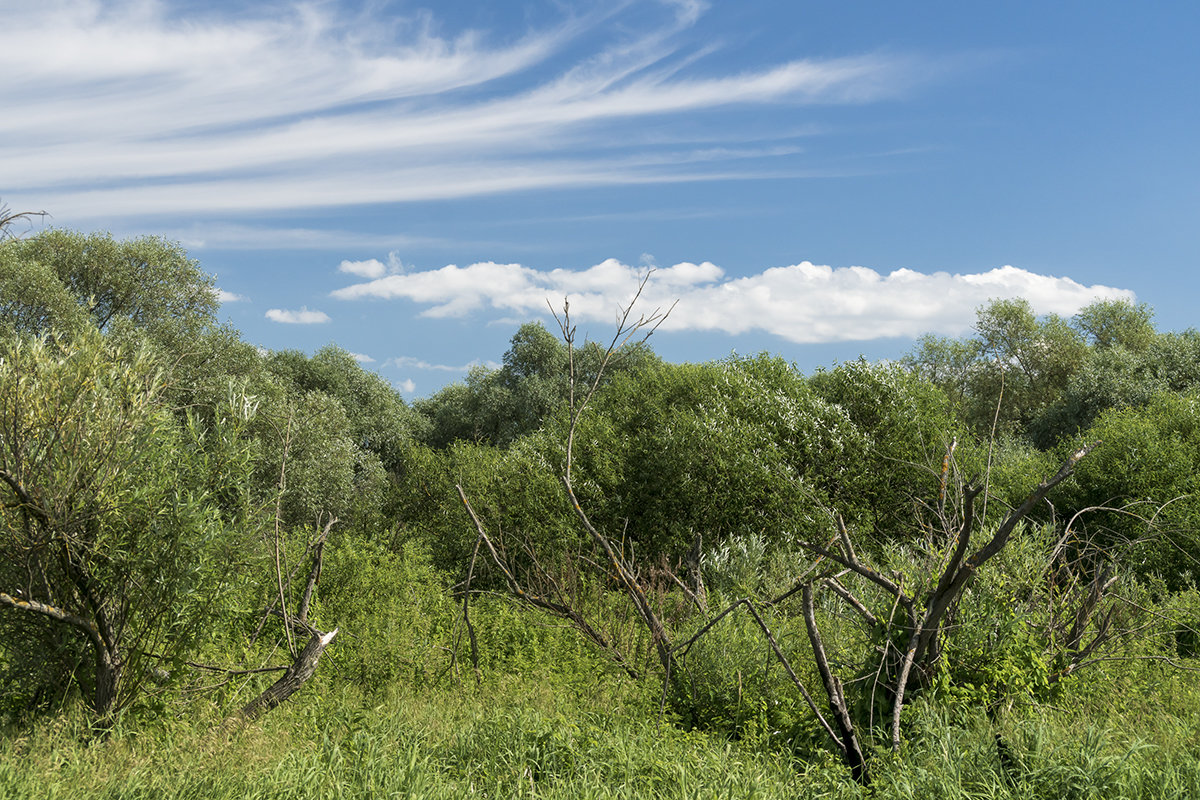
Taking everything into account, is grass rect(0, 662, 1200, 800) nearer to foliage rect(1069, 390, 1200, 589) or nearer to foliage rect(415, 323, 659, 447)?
foliage rect(1069, 390, 1200, 589)

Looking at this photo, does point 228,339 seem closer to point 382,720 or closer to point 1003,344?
point 382,720

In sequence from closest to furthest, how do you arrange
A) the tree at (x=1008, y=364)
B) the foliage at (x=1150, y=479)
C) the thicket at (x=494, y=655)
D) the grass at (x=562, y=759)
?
the grass at (x=562, y=759) < the thicket at (x=494, y=655) < the foliage at (x=1150, y=479) < the tree at (x=1008, y=364)

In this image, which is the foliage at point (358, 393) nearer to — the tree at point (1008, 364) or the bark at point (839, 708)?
the tree at point (1008, 364)

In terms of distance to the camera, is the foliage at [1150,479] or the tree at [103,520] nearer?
the tree at [103,520]

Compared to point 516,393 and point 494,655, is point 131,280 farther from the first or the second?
point 494,655

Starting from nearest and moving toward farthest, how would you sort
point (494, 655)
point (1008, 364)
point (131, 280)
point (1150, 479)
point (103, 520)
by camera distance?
point (103, 520)
point (494, 655)
point (1150, 479)
point (131, 280)
point (1008, 364)

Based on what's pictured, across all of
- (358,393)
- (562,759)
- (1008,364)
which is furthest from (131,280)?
(1008,364)

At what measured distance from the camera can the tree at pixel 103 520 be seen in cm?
668

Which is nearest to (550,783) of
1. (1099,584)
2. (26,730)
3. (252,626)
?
(26,730)

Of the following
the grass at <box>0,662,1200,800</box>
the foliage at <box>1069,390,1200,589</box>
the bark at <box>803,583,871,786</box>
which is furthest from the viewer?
the foliage at <box>1069,390,1200,589</box>

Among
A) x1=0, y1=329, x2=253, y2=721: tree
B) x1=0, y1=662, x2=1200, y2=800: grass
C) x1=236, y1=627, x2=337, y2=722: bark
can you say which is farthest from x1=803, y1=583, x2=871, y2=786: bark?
x1=0, y1=329, x2=253, y2=721: tree

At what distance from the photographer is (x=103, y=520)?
685cm

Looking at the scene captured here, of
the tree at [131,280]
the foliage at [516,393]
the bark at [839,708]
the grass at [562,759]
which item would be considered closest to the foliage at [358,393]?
the foliage at [516,393]

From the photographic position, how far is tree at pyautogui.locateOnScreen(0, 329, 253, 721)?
6.68m
